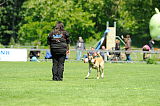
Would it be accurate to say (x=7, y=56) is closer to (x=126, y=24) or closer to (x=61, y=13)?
(x=61, y=13)

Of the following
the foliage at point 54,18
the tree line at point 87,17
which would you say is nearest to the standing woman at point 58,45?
the tree line at point 87,17

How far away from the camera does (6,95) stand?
39.3ft

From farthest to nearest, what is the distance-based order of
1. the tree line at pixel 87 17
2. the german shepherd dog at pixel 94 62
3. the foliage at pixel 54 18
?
the tree line at pixel 87 17
the foliage at pixel 54 18
the german shepherd dog at pixel 94 62

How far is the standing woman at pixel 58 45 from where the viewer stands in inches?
666

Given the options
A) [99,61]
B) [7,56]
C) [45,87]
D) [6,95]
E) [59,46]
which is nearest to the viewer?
[6,95]

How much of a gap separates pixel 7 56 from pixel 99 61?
51.6ft

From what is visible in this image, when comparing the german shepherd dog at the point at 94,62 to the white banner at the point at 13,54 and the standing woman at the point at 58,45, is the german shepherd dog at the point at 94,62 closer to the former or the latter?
the standing woman at the point at 58,45

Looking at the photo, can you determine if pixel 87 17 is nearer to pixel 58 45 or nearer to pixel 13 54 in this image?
pixel 13 54

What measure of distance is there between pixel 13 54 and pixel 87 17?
2308cm

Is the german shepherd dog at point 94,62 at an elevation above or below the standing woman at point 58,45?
below

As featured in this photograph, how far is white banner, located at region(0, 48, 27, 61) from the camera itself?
A: 33591 mm

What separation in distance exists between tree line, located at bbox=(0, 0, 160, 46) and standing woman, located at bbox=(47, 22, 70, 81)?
120 feet

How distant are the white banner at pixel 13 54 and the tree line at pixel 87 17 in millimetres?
19284

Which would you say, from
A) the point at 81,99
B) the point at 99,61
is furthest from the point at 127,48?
the point at 81,99
